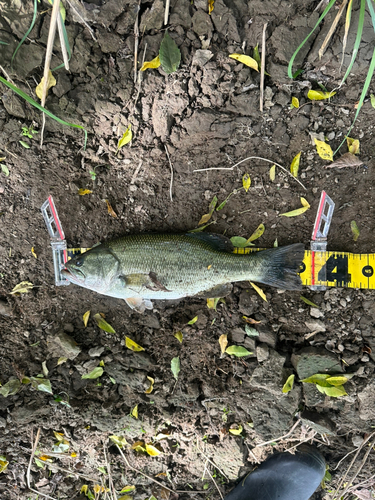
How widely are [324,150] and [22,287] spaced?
3795 mm

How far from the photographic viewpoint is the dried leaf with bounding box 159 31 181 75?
3.03 meters

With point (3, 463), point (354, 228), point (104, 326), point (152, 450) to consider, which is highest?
point (354, 228)

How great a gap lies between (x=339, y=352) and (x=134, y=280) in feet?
7.97

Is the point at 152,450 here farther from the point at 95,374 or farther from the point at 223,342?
the point at 223,342

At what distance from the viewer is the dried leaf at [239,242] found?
3.42 meters

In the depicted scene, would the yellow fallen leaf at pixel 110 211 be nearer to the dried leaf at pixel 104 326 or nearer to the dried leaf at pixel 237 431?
the dried leaf at pixel 104 326

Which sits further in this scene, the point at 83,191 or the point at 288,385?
the point at 83,191

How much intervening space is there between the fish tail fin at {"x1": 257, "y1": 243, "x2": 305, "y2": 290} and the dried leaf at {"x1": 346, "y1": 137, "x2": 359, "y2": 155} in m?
1.17

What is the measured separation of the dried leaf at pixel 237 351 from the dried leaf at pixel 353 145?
8.19 feet

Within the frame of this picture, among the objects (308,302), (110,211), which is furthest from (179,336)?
(110,211)

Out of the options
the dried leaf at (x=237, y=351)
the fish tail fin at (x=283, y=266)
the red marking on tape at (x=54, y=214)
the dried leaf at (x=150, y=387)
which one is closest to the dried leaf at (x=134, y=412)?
the dried leaf at (x=150, y=387)

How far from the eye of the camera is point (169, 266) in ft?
10.6

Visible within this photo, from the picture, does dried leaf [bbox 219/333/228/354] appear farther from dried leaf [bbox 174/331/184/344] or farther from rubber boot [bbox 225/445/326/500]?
rubber boot [bbox 225/445/326/500]

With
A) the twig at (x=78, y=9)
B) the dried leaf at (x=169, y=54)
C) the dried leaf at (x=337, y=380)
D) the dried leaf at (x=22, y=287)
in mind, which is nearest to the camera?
the twig at (x=78, y=9)
